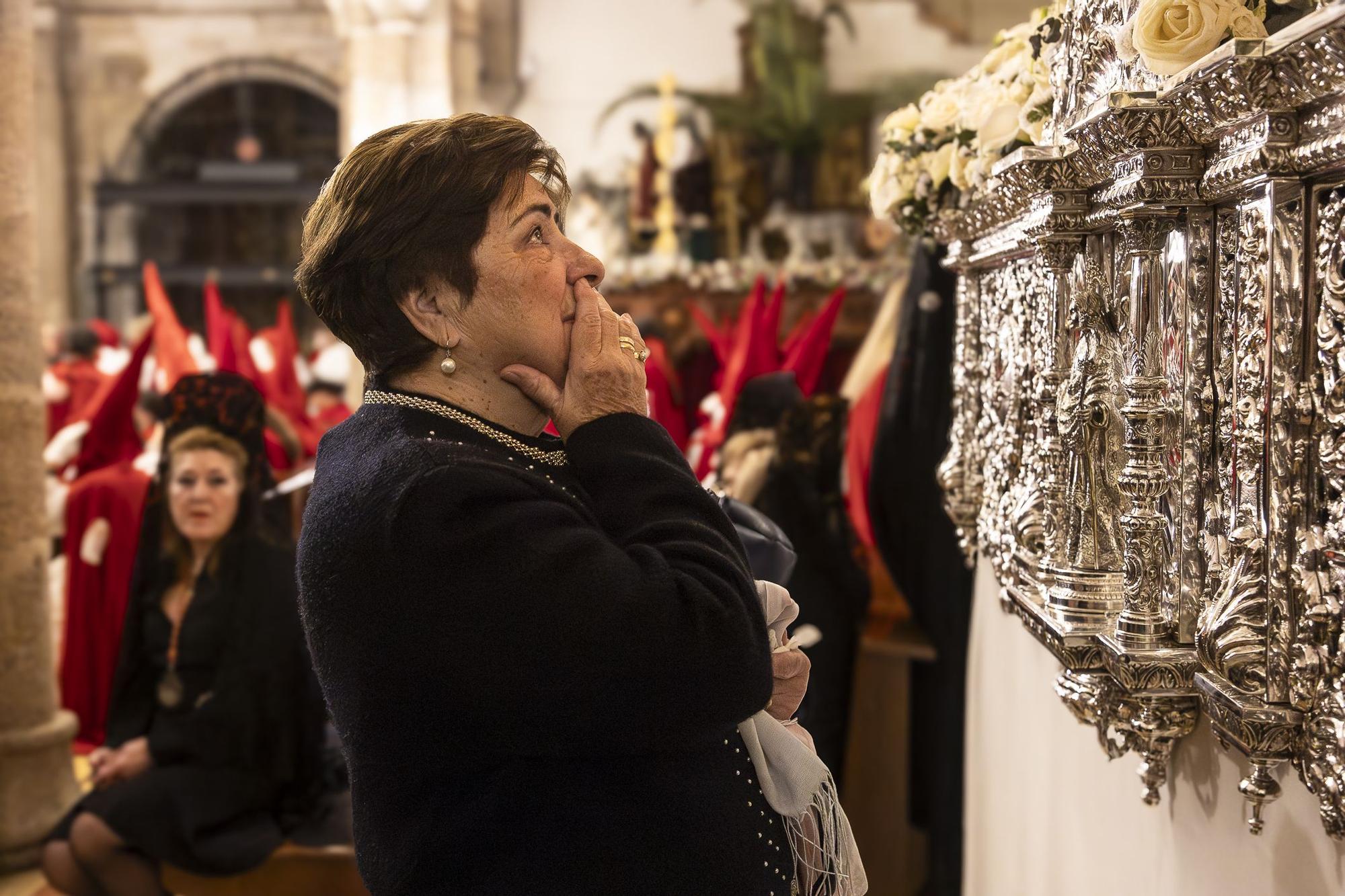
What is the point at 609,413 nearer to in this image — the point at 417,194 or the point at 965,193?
the point at 417,194

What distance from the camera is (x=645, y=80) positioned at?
13.1 meters

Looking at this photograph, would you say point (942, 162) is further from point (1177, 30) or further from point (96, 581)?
point (96, 581)

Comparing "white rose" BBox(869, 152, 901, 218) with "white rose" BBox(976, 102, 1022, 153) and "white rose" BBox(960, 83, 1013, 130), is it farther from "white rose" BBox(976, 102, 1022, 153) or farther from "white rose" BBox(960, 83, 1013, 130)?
"white rose" BBox(976, 102, 1022, 153)

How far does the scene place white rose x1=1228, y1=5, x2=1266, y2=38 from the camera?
1194mm

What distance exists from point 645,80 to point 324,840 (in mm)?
10753

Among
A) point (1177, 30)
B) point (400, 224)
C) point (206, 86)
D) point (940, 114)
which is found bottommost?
point (400, 224)

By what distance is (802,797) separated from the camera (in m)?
1.49

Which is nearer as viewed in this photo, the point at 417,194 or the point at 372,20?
the point at 417,194

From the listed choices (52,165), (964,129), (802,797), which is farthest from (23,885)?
(52,165)

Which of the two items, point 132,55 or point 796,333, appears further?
point 132,55

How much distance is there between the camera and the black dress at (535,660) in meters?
1.29

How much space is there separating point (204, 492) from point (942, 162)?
2257 mm

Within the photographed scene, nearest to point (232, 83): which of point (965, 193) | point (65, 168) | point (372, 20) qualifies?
point (65, 168)

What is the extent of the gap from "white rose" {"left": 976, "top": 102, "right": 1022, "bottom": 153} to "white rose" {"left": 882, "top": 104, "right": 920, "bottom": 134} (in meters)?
0.40
